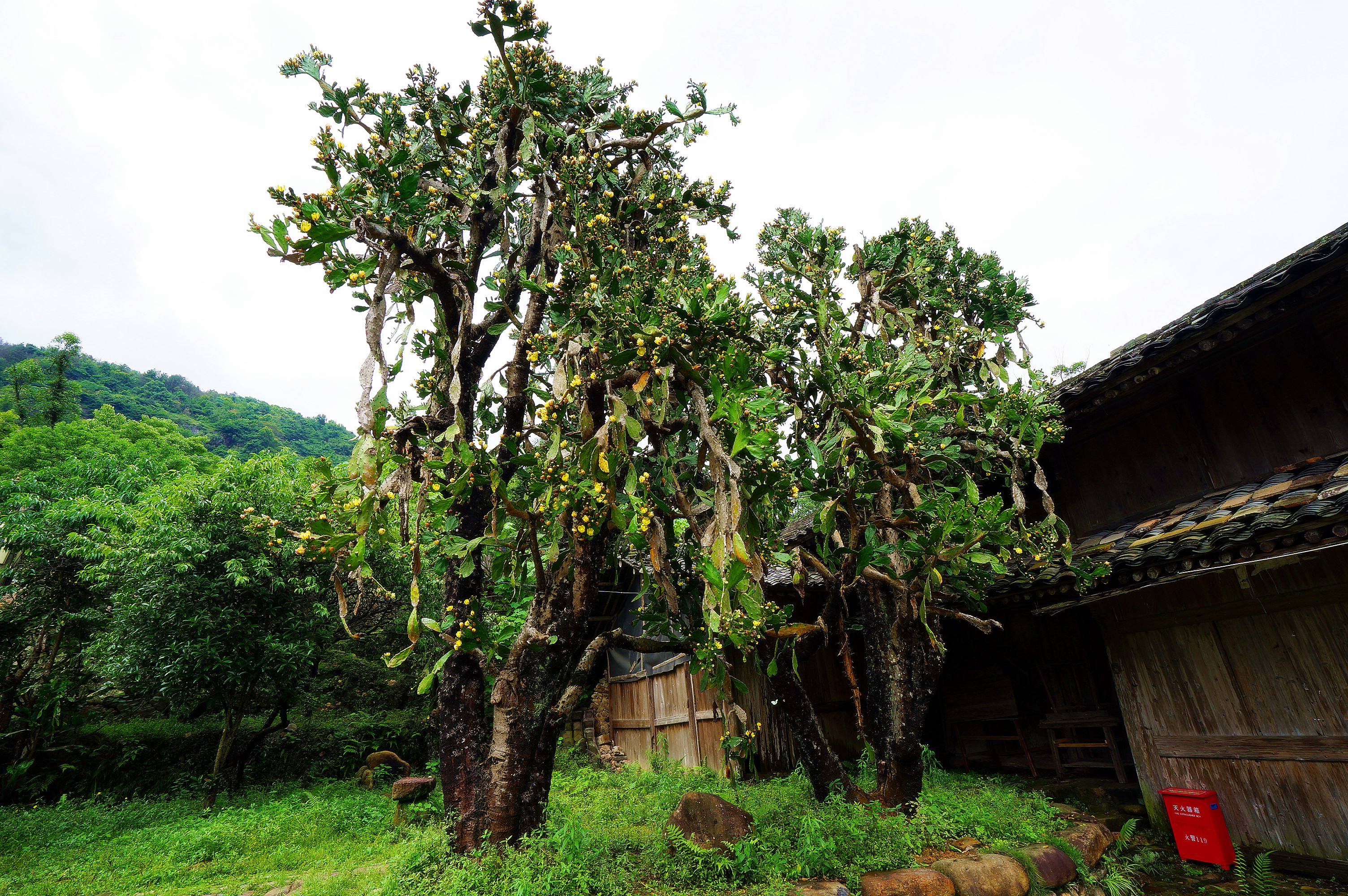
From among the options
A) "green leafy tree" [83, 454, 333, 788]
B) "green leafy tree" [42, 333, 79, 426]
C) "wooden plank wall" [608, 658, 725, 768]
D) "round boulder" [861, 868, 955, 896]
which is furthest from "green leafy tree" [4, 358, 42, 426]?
"round boulder" [861, 868, 955, 896]

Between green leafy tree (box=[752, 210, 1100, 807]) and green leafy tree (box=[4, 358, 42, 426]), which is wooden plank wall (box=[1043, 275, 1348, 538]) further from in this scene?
green leafy tree (box=[4, 358, 42, 426])

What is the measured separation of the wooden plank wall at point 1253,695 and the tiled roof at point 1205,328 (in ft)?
6.11

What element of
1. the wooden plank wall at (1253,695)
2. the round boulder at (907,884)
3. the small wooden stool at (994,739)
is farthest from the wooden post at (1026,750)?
the round boulder at (907,884)

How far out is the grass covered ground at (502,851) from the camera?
406 centimetres

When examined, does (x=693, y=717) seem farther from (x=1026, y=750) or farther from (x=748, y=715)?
(x=1026, y=750)

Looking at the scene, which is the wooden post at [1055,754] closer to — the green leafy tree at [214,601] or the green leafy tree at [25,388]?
the green leafy tree at [214,601]

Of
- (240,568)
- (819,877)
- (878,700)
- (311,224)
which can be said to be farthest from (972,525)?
(240,568)

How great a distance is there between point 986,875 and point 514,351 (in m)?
5.37

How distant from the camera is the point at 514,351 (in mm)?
4996

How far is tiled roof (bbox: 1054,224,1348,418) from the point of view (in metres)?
4.54

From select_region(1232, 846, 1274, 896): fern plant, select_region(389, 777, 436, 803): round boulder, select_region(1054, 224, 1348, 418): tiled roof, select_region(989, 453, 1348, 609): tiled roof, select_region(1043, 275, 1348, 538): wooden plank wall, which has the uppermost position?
select_region(1054, 224, 1348, 418): tiled roof

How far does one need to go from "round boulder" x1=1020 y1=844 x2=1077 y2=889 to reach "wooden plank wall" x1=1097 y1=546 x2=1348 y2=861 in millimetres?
1749

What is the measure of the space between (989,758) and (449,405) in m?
8.44

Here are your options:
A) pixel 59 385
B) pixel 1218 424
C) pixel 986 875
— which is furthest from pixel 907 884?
pixel 59 385
